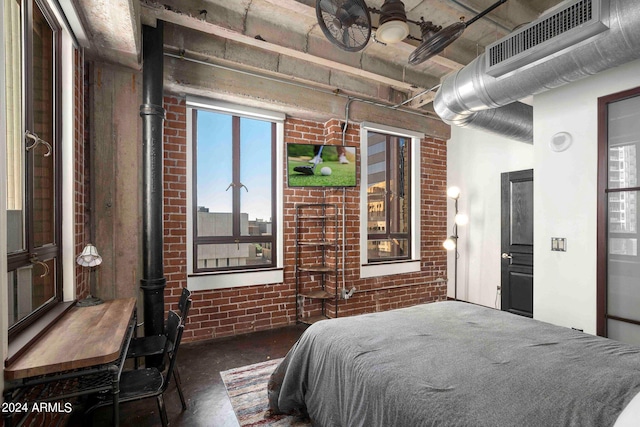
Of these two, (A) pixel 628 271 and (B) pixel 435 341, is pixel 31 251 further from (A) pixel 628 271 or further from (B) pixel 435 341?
(A) pixel 628 271

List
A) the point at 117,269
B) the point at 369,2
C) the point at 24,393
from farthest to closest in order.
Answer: the point at 117,269
the point at 369,2
the point at 24,393

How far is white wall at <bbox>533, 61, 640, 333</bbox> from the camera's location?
2.59m

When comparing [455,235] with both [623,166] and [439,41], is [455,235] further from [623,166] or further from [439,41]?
[439,41]

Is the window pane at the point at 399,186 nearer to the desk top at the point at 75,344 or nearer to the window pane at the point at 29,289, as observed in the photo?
the desk top at the point at 75,344

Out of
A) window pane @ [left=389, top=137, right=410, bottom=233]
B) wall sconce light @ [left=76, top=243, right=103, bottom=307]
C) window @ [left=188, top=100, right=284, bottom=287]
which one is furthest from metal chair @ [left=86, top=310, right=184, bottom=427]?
window pane @ [left=389, top=137, right=410, bottom=233]

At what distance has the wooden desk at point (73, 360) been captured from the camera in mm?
1383

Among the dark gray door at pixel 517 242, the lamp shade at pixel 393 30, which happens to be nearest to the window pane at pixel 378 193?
the dark gray door at pixel 517 242

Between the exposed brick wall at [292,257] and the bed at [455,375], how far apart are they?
1674mm

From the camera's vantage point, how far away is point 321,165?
408cm

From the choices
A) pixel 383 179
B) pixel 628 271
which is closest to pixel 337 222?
pixel 383 179

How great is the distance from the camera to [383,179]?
16.9 feet

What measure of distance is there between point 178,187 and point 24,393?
2345 mm

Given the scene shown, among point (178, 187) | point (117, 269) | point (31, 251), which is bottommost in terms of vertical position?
point (117, 269)

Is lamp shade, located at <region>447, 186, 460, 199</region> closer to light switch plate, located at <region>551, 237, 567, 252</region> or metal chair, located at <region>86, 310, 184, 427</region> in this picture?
light switch plate, located at <region>551, 237, 567, 252</region>
